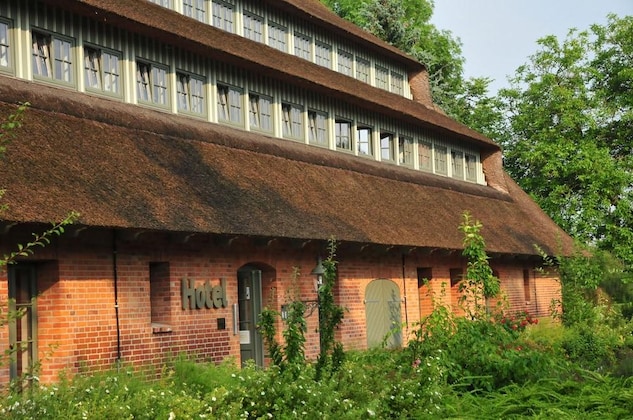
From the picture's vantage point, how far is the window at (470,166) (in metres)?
32.1

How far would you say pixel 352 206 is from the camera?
2138 cm

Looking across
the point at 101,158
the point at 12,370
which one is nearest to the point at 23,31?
the point at 101,158

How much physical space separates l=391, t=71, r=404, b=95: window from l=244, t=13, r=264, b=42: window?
784 cm

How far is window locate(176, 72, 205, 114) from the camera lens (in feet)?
62.7

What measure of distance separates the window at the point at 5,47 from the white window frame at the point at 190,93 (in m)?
4.14

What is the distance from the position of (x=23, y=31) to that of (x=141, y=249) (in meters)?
3.87

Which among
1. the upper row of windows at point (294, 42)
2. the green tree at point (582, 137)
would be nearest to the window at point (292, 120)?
the upper row of windows at point (294, 42)

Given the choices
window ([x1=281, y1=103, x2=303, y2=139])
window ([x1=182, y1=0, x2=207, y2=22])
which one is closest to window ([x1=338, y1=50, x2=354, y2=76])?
window ([x1=281, y1=103, x2=303, y2=139])

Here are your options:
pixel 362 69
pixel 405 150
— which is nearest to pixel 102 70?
pixel 405 150

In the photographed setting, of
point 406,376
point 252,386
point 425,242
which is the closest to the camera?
point 252,386

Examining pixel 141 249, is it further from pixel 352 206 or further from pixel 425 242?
pixel 425 242

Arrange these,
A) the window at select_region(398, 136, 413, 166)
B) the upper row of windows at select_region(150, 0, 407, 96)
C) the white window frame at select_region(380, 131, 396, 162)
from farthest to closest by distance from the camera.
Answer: the window at select_region(398, 136, 413, 166) < the white window frame at select_region(380, 131, 396, 162) < the upper row of windows at select_region(150, 0, 407, 96)

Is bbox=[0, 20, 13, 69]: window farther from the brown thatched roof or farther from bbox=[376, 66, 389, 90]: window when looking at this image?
bbox=[376, 66, 389, 90]: window

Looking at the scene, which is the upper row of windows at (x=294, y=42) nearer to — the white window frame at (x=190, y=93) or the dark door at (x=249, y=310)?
the white window frame at (x=190, y=93)
